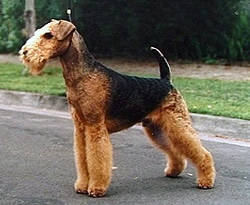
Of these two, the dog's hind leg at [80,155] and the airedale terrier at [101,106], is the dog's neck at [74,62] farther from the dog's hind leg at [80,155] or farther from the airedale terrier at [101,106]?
the dog's hind leg at [80,155]

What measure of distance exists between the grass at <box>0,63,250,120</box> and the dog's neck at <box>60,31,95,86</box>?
3.91 m

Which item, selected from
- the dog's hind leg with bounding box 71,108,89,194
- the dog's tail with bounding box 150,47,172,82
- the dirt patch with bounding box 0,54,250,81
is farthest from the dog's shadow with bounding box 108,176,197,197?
the dirt patch with bounding box 0,54,250,81

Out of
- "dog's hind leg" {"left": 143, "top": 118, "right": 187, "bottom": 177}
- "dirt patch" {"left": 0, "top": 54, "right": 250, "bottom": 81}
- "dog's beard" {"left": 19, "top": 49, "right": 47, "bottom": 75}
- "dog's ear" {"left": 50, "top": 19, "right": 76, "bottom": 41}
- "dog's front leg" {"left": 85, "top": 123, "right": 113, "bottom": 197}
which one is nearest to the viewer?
"dog's beard" {"left": 19, "top": 49, "right": 47, "bottom": 75}

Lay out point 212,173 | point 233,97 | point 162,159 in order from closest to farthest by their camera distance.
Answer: point 212,173, point 162,159, point 233,97

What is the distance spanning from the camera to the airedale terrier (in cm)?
517

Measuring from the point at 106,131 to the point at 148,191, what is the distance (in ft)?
2.41

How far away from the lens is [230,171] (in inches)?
256

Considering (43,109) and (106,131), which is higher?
(106,131)

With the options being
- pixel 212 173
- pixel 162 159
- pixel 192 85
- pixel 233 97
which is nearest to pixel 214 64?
pixel 192 85

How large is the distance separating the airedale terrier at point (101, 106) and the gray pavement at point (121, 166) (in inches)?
10.2

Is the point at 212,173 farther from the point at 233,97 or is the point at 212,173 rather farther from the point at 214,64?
the point at 214,64

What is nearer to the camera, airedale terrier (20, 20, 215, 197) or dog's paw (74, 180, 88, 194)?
airedale terrier (20, 20, 215, 197)

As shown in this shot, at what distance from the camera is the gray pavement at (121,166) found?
545 centimetres

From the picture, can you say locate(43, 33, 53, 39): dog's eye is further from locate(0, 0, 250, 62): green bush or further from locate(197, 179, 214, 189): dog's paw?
locate(0, 0, 250, 62): green bush
